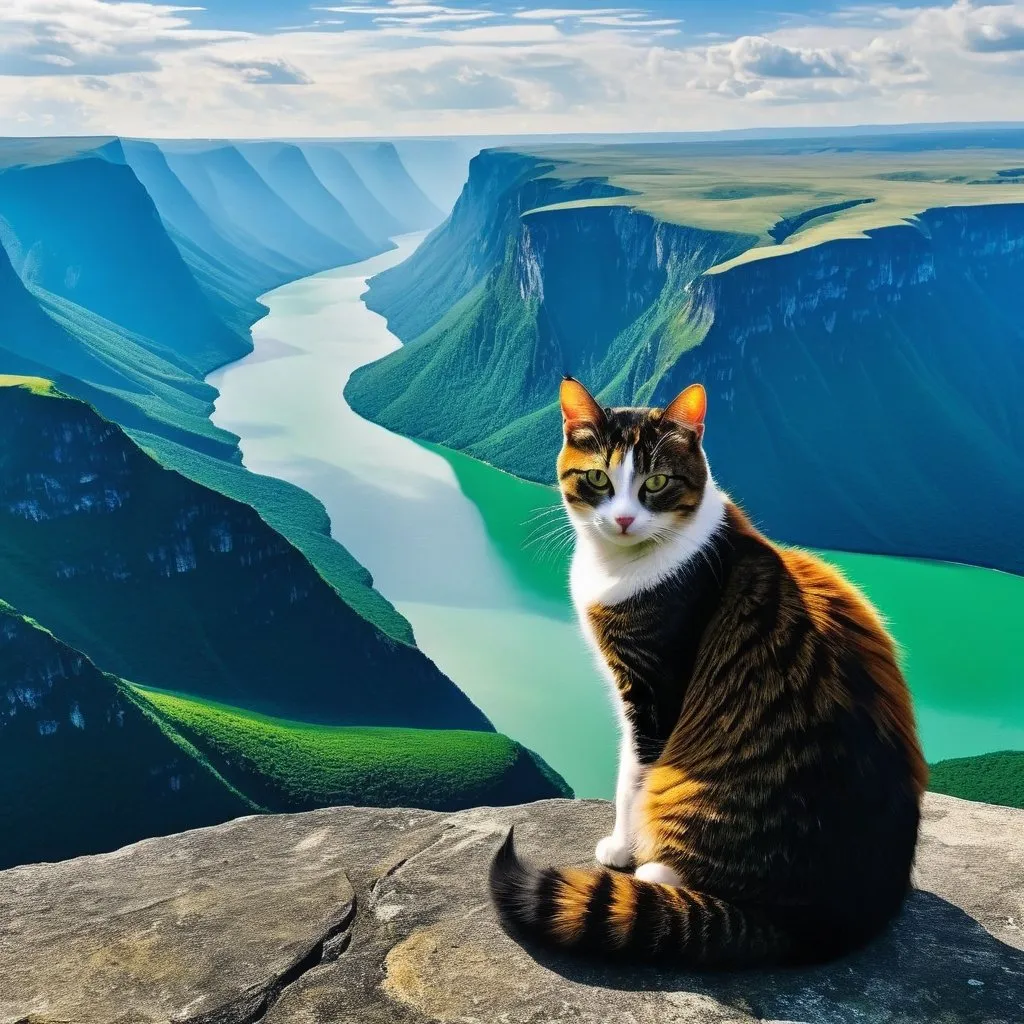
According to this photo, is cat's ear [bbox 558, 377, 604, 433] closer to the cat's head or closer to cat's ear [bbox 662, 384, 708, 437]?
the cat's head

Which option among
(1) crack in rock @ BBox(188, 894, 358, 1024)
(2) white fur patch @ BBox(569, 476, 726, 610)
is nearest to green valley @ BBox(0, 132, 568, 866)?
(1) crack in rock @ BBox(188, 894, 358, 1024)

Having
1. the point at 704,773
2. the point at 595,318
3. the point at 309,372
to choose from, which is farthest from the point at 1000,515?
the point at 704,773

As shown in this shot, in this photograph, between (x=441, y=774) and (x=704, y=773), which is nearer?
(x=704, y=773)

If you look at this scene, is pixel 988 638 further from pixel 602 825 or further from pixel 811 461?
pixel 602 825

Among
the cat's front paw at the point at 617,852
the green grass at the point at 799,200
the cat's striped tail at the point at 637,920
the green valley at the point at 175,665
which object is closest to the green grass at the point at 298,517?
the green valley at the point at 175,665

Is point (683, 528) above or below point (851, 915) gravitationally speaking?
above

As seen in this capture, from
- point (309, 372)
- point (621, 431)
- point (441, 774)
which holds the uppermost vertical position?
point (621, 431)

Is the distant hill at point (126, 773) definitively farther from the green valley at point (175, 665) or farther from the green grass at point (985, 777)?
the green grass at point (985, 777)
